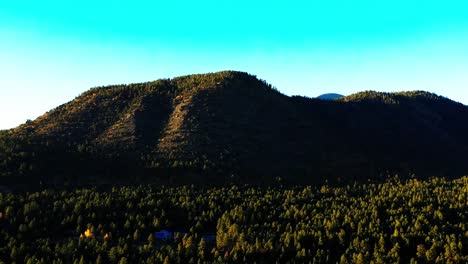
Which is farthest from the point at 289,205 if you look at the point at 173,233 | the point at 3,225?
the point at 3,225

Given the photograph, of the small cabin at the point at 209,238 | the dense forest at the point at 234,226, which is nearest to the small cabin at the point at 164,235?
the dense forest at the point at 234,226

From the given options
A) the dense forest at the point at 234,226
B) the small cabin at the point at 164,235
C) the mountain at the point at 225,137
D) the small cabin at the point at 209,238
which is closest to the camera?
the dense forest at the point at 234,226

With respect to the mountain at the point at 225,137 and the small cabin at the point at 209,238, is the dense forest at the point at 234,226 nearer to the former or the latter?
the small cabin at the point at 209,238

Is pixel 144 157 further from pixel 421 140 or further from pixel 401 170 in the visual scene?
pixel 421 140

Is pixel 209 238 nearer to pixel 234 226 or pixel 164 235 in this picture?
pixel 234 226

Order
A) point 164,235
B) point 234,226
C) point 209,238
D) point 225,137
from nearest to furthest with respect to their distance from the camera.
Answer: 1. point 234,226
2. point 209,238
3. point 164,235
4. point 225,137

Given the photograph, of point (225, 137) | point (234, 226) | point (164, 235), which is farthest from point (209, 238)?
point (225, 137)

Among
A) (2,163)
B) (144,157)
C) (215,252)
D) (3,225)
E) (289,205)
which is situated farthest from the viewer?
(144,157)
